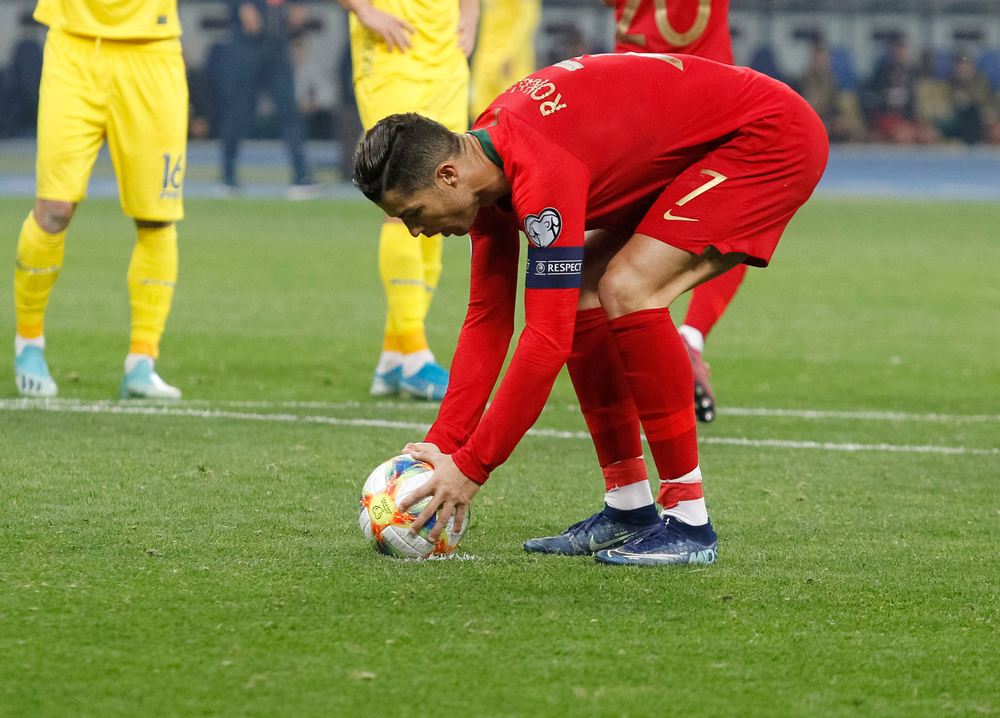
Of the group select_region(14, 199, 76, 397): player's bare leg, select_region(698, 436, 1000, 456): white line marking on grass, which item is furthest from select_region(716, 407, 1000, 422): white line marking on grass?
select_region(14, 199, 76, 397): player's bare leg

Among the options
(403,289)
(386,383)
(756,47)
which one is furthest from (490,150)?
(756,47)

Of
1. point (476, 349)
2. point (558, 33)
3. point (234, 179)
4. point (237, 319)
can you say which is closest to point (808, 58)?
point (558, 33)

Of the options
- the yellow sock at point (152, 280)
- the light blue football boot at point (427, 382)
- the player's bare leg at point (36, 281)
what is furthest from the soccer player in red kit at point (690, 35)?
the player's bare leg at point (36, 281)

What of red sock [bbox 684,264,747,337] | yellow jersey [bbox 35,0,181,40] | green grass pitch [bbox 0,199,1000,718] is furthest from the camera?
red sock [bbox 684,264,747,337]

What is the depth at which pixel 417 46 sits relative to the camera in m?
6.06

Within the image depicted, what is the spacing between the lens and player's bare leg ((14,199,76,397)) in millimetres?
5598

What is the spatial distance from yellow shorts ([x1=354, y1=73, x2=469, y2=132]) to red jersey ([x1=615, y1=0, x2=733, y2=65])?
2.67 ft

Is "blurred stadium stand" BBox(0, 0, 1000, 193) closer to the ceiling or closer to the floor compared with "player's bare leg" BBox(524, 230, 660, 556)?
closer to the floor

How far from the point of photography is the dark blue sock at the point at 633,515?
141 inches

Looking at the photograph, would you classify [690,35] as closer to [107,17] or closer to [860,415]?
[860,415]

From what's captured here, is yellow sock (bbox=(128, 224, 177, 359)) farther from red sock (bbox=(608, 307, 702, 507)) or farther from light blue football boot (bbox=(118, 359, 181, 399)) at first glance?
red sock (bbox=(608, 307, 702, 507))

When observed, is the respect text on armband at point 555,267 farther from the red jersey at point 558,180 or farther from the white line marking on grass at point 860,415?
the white line marking on grass at point 860,415

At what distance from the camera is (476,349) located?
11.2 ft

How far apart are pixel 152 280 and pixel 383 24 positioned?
1.51 meters
